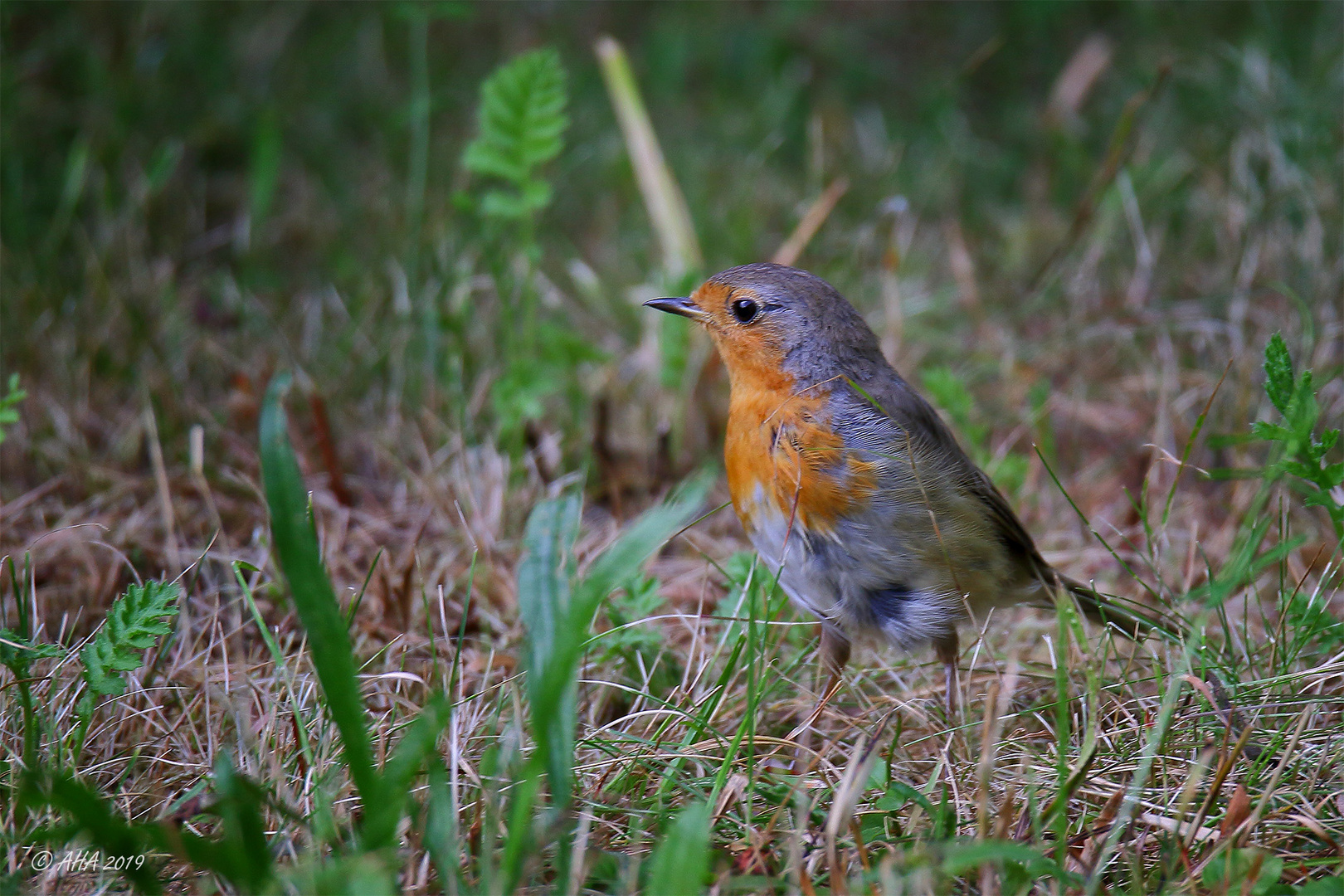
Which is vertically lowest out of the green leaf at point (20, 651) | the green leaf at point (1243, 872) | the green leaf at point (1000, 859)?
the green leaf at point (1243, 872)

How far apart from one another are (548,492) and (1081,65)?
456cm

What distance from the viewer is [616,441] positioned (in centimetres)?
428

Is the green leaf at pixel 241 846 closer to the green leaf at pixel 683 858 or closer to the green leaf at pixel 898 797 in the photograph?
the green leaf at pixel 683 858

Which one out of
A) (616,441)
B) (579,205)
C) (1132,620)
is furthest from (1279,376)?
(579,205)

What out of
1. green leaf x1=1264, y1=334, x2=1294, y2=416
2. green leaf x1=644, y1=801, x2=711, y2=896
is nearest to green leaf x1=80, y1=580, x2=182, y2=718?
green leaf x1=644, y1=801, x2=711, y2=896

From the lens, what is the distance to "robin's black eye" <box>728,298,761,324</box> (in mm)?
3260

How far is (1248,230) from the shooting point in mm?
4645

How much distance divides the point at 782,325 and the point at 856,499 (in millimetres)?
623

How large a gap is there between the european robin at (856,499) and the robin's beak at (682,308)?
0.23 metres

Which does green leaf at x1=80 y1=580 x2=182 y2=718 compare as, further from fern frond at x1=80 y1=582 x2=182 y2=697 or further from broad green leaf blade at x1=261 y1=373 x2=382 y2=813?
broad green leaf blade at x1=261 y1=373 x2=382 y2=813

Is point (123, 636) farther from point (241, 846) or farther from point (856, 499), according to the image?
point (856, 499)

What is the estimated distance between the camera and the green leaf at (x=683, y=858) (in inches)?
71.4

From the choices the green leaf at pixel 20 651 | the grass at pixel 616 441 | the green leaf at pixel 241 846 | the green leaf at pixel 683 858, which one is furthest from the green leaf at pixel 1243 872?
the green leaf at pixel 20 651

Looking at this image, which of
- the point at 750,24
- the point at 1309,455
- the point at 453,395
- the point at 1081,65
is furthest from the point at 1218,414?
the point at 750,24
